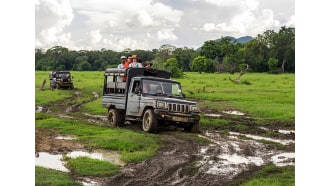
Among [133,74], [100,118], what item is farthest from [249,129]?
[100,118]

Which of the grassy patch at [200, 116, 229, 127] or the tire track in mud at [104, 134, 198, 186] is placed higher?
the grassy patch at [200, 116, 229, 127]

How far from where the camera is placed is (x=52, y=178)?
8141 mm

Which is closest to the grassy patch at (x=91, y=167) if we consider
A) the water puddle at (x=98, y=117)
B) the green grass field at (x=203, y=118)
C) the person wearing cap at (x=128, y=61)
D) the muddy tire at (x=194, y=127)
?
the green grass field at (x=203, y=118)

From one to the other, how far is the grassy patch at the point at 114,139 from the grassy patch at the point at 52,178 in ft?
5.46

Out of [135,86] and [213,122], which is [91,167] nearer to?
[135,86]

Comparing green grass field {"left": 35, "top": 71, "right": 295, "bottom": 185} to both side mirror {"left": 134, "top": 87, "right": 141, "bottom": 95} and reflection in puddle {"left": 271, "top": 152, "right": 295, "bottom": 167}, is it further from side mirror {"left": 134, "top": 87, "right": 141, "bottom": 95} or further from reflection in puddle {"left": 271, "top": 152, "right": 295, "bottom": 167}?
side mirror {"left": 134, "top": 87, "right": 141, "bottom": 95}

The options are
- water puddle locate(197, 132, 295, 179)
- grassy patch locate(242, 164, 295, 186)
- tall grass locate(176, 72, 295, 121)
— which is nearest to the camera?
grassy patch locate(242, 164, 295, 186)

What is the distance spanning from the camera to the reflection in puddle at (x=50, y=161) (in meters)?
9.23

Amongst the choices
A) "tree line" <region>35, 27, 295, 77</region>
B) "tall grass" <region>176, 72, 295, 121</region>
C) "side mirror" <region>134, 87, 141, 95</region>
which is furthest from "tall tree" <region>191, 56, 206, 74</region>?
"side mirror" <region>134, 87, 141, 95</region>

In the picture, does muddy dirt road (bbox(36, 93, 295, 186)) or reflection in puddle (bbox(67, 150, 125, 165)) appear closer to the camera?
muddy dirt road (bbox(36, 93, 295, 186))

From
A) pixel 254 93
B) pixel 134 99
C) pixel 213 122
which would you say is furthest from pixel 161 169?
pixel 254 93

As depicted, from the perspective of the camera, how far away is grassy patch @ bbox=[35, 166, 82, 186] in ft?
26.0
